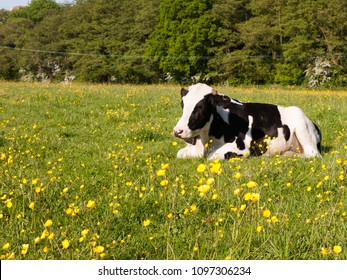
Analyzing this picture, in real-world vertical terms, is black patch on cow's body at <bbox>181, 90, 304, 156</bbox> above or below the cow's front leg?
above

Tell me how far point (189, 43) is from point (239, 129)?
46474mm

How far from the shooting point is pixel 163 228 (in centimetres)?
352

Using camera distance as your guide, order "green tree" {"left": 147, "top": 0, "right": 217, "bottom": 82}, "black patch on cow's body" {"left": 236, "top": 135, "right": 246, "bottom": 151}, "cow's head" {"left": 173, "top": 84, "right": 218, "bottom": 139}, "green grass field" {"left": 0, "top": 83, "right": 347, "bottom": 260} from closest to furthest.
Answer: "green grass field" {"left": 0, "top": 83, "right": 347, "bottom": 260}
"cow's head" {"left": 173, "top": 84, "right": 218, "bottom": 139}
"black patch on cow's body" {"left": 236, "top": 135, "right": 246, "bottom": 151}
"green tree" {"left": 147, "top": 0, "right": 217, "bottom": 82}

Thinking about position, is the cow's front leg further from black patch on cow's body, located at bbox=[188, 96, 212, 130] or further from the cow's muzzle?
the cow's muzzle

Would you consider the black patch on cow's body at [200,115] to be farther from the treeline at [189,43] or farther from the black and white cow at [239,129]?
the treeline at [189,43]

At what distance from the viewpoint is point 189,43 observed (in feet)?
170

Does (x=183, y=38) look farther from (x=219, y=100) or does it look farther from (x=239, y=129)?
(x=219, y=100)

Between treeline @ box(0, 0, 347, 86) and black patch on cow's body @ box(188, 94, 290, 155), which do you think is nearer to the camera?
black patch on cow's body @ box(188, 94, 290, 155)

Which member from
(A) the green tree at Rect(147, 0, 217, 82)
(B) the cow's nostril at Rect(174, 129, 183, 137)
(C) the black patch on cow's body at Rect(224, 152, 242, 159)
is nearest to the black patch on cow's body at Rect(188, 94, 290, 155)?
(C) the black patch on cow's body at Rect(224, 152, 242, 159)

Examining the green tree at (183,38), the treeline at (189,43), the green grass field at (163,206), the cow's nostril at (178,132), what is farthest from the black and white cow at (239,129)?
the green tree at (183,38)

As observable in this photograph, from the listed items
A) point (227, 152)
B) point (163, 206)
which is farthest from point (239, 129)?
point (163, 206)

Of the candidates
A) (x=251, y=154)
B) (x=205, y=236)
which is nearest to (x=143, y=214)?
(x=205, y=236)

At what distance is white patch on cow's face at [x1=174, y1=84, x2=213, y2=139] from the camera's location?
6.32m

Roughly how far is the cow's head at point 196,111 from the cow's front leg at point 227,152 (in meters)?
0.44
